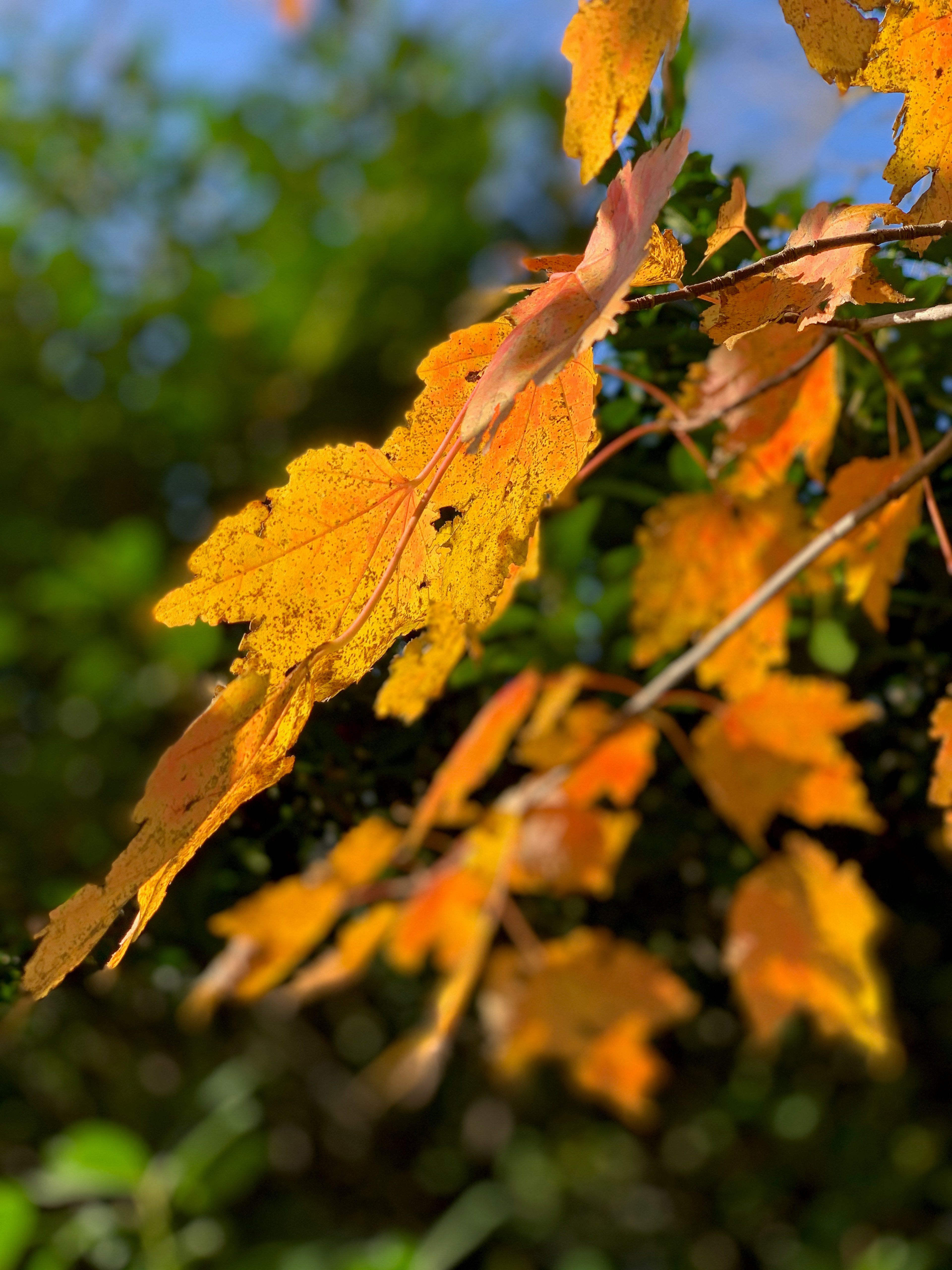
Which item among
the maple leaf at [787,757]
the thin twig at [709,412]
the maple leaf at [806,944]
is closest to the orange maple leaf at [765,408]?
the thin twig at [709,412]

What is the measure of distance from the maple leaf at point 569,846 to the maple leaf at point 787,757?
74mm

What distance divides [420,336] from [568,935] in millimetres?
1276

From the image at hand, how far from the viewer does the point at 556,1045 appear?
0.79m

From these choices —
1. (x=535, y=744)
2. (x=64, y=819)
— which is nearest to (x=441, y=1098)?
(x=64, y=819)

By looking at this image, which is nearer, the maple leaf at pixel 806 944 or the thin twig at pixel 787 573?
the thin twig at pixel 787 573

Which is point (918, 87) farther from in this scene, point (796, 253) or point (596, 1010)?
point (596, 1010)

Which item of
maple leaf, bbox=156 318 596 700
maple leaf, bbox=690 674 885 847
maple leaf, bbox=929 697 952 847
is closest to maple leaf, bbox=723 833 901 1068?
maple leaf, bbox=690 674 885 847

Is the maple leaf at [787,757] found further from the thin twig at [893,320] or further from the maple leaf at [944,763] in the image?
the thin twig at [893,320]

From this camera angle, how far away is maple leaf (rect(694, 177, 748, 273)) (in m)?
0.37

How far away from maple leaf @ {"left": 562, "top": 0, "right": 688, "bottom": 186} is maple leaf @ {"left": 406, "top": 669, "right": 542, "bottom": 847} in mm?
353

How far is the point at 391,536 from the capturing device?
418mm

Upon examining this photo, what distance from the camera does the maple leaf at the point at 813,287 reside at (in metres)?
0.35

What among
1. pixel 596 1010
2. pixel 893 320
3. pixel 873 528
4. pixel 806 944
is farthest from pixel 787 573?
pixel 596 1010

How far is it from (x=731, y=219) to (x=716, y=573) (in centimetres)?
31
